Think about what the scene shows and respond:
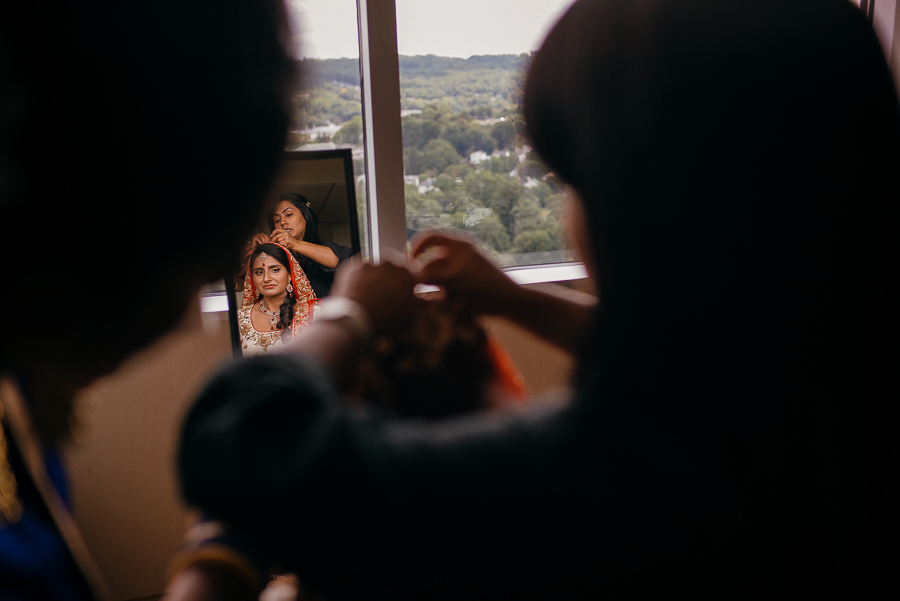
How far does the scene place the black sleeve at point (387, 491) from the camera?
1.13 ft

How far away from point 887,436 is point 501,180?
1466mm

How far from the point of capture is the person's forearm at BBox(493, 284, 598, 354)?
709mm

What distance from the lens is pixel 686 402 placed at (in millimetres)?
369

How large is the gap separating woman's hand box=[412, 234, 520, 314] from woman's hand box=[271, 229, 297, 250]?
620mm

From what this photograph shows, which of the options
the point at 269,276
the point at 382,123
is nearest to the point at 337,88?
the point at 382,123

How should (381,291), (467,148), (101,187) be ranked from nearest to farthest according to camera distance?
(101,187) < (381,291) < (467,148)

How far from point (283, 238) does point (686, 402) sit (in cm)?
103

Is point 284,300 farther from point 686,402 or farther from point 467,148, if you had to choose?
point 686,402

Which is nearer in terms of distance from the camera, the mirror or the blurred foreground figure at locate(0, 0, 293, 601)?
the blurred foreground figure at locate(0, 0, 293, 601)

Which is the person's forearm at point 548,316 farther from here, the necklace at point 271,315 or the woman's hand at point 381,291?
the necklace at point 271,315

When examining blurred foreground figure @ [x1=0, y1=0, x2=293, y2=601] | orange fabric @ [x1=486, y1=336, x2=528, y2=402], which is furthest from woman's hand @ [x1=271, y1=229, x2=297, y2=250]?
blurred foreground figure @ [x1=0, y1=0, x2=293, y2=601]

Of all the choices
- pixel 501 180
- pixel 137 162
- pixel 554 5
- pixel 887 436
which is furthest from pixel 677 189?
pixel 554 5

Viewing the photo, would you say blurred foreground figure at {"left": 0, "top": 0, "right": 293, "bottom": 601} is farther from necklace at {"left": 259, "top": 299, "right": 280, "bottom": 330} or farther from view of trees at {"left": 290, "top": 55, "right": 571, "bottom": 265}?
view of trees at {"left": 290, "top": 55, "right": 571, "bottom": 265}

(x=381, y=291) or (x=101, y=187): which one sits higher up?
(x=101, y=187)
